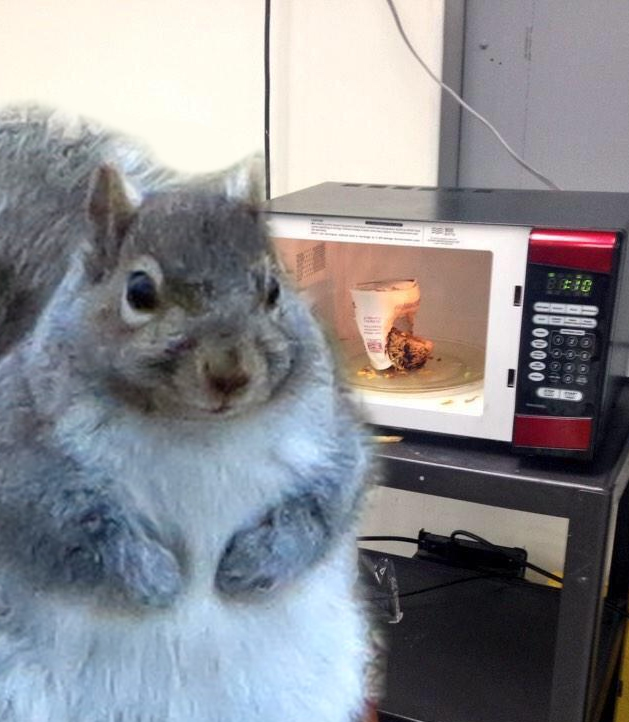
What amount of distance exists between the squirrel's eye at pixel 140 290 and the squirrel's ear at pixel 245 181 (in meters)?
0.02

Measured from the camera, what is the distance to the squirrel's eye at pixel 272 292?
0.13 meters

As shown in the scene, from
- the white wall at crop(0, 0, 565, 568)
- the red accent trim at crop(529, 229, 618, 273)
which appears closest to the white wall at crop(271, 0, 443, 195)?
the white wall at crop(0, 0, 565, 568)

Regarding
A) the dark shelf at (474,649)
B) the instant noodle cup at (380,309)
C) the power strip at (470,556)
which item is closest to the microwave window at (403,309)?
the instant noodle cup at (380,309)

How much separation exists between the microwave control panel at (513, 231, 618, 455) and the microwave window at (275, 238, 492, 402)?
0.06 m

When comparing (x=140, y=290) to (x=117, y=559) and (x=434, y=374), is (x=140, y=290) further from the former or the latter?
(x=434, y=374)

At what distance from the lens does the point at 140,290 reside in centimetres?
12

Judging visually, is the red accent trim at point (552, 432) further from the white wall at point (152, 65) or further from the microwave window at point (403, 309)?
the white wall at point (152, 65)

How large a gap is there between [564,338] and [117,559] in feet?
2.72

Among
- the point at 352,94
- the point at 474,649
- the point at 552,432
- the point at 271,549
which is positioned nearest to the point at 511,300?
the point at 552,432

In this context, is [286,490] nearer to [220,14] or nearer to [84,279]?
[84,279]

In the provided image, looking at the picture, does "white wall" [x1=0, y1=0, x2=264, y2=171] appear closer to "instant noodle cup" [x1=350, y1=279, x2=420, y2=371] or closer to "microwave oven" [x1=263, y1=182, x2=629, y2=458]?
"instant noodle cup" [x1=350, y1=279, x2=420, y2=371]

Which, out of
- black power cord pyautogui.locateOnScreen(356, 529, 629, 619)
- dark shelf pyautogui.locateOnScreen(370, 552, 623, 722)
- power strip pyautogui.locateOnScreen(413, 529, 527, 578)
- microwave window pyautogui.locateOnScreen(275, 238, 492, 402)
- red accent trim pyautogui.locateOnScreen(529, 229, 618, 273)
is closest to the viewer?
microwave window pyautogui.locateOnScreen(275, 238, 492, 402)

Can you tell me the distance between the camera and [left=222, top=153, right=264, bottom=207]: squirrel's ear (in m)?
0.13

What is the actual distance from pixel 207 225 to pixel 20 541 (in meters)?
0.06
